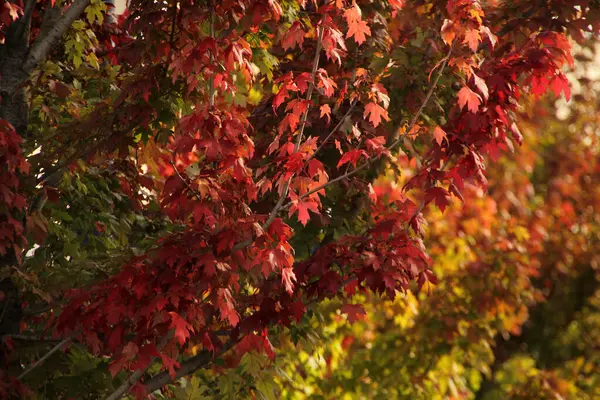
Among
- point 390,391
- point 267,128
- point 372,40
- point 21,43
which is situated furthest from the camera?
point 390,391

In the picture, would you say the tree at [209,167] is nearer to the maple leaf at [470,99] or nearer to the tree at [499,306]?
the maple leaf at [470,99]

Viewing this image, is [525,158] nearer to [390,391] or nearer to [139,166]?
[390,391]

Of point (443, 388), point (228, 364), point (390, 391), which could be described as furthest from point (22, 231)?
point (443, 388)

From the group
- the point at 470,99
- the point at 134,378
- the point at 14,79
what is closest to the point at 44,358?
the point at 134,378

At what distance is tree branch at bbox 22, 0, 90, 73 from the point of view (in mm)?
4663

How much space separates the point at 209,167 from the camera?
4.92m

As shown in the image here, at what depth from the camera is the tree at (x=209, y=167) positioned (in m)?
4.14

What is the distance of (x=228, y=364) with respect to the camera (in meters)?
5.56

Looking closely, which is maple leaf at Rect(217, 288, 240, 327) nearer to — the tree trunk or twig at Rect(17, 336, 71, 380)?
twig at Rect(17, 336, 71, 380)

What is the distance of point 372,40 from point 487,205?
730cm

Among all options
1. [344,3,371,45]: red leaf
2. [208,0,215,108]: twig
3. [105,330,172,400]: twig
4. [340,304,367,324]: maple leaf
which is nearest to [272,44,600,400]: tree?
[340,304,367,324]: maple leaf

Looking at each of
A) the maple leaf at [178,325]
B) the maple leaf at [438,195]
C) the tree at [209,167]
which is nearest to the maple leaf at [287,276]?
the tree at [209,167]

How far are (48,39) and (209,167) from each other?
43.0 inches

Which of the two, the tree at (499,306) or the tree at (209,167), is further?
the tree at (499,306)
